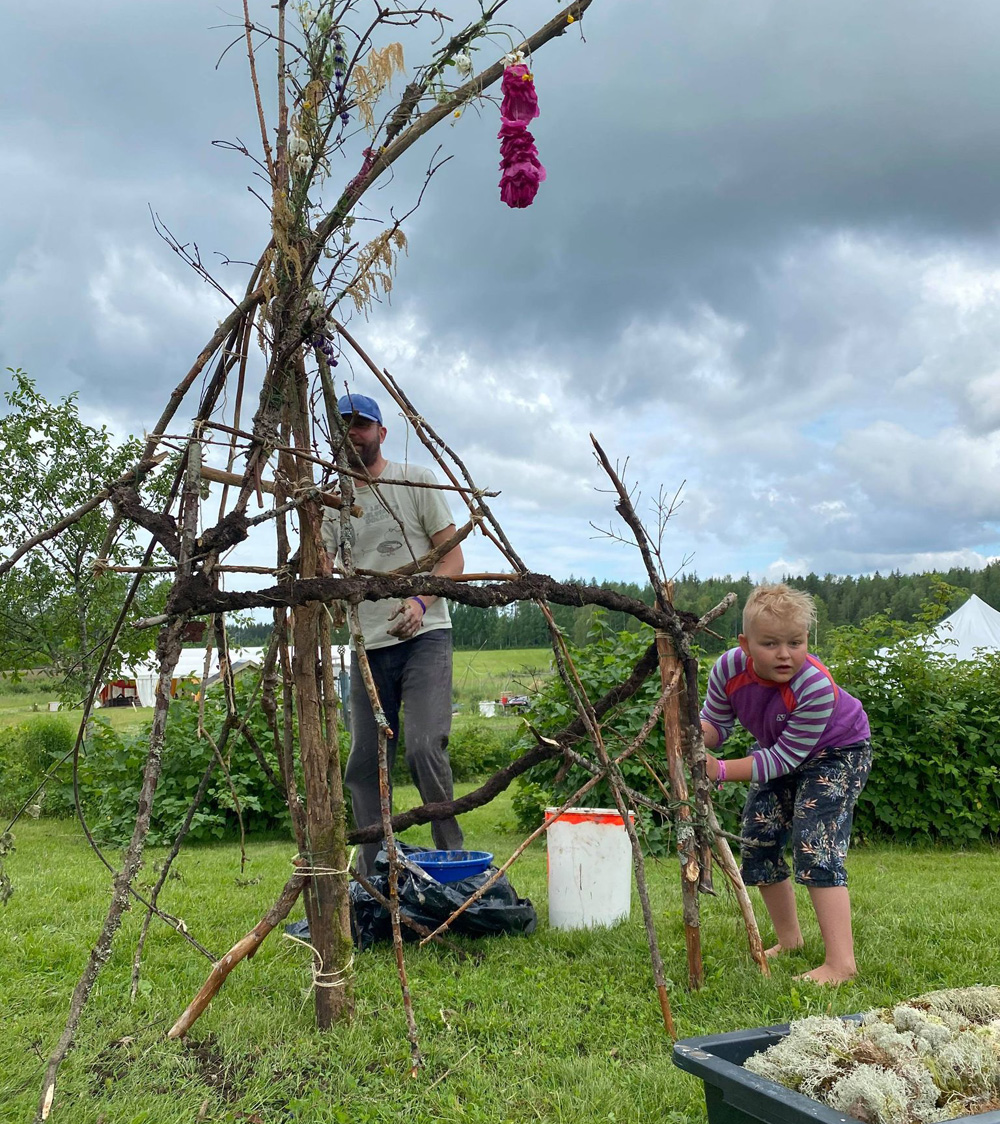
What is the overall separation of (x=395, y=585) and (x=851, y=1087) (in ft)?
5.04

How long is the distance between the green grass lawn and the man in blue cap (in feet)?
2.19

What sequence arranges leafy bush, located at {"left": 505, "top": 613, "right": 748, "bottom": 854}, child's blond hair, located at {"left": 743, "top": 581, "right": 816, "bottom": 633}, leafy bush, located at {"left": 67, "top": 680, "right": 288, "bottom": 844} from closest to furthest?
child's blond hair, located at {"left": 743, "top": 581, "right": 816, "bottom": 633}, leafy bush, located at {"left": 505, "top": 613, "right": 748, "bottom": 854}, leafy bush, located at {"left": 67, "top": 680, "right": 288, "bottom": 844}

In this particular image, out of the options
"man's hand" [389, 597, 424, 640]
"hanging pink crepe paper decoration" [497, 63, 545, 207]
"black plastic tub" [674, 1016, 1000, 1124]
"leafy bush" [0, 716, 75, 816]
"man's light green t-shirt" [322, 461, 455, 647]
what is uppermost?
"hanging pink crepe paper decoration" [497, 63, 545, 207]

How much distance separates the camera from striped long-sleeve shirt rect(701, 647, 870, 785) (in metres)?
3.01

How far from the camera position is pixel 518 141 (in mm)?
2467

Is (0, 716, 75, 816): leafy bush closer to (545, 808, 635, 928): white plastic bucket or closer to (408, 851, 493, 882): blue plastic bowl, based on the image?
(408, 851, 493, 882): blue plastic bowl

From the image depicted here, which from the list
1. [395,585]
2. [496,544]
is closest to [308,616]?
[395,585]

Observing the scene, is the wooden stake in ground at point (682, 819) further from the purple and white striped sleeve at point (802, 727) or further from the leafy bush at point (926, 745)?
the leafy bush at point (926, 745)

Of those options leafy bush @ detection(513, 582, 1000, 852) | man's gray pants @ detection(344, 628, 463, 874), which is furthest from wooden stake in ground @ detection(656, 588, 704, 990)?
leafy bush @ detection(513, 582, 1000, 852)

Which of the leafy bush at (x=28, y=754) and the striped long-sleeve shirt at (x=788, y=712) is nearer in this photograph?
the striped long-sleeve shirt at (x=788, y=712)

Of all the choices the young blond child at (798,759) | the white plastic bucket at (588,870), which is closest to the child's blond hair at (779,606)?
the young blond child at (798,759)

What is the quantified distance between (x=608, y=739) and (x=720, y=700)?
2786 mm

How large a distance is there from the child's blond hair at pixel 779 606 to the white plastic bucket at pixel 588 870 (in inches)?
43.2

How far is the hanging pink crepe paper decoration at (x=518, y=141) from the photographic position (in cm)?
245
